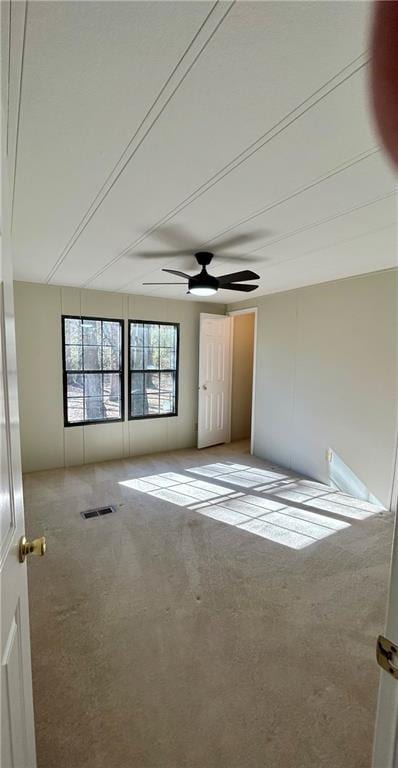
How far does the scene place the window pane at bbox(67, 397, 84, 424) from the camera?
4.50 meters

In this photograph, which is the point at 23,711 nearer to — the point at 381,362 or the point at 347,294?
the point at 381,362

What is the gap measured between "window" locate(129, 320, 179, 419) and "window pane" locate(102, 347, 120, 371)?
0.66 feet

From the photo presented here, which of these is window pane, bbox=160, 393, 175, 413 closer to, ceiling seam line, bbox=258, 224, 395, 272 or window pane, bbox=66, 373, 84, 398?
window pane, bbox=66, 373, 84, 398

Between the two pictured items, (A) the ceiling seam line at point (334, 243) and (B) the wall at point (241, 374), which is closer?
(A) the ceiling seam line at point (334, 243)

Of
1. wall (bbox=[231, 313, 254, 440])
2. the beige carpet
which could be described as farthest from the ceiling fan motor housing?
wall (bbox=[231, 313, 254, 440])

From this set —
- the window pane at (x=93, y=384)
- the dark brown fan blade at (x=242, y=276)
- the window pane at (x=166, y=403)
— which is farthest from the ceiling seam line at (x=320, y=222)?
the window pane at (x=166, y=403)

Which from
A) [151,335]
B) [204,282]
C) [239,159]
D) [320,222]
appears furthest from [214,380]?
[239,159]

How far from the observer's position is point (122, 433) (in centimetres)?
486

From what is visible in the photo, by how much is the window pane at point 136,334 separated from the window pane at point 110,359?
28cm

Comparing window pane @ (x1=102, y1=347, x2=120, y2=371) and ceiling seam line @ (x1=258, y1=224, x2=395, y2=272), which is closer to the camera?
ceiling seam line @ (x1=258, y1=224, x2=395, y2=272)

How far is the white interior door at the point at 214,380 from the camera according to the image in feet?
17.4

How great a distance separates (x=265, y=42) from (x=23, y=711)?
207 cm

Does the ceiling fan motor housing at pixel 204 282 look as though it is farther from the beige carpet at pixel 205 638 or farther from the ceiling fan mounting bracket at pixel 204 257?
the beige carpet at pixel 205 638

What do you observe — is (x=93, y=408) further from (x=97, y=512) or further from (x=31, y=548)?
(x=31, y=548)
